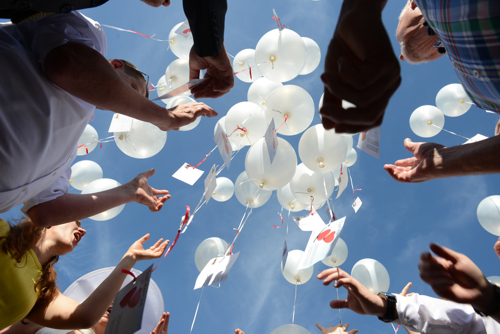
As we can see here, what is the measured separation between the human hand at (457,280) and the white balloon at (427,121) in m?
2.64

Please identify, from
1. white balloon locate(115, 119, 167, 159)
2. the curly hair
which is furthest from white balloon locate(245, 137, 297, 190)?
the curly hair

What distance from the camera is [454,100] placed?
121 inches

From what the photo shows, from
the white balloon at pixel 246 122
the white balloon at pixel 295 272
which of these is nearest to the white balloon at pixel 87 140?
the white balloon at pixel 246 122

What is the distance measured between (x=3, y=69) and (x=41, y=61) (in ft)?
0.31

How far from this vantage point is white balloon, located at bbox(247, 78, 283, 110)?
268cm

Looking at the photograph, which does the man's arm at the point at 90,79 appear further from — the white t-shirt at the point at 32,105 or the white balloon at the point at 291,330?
Result: the white balloon at the point at 291,330

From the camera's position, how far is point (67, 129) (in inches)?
35.1

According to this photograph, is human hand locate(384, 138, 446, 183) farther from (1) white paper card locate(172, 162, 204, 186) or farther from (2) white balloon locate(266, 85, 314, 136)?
(1) white paper card locate(172, 162, 204, 186)

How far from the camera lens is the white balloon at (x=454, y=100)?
306cm

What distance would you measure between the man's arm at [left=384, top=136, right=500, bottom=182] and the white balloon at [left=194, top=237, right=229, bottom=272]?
6.65ft

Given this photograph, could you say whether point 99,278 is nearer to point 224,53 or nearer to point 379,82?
point 224,53

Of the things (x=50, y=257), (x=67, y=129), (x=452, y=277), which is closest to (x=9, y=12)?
(x=67, y=129)

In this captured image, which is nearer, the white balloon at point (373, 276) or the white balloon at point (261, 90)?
the white balloon at point (373, 276)

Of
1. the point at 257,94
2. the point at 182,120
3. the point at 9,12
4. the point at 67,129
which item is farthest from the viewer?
the point at 257,94
